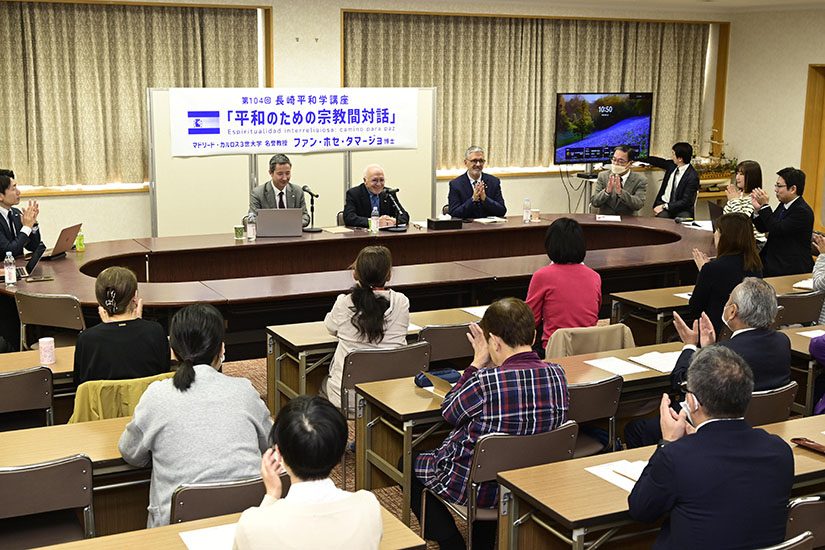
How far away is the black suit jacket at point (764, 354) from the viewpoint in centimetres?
380

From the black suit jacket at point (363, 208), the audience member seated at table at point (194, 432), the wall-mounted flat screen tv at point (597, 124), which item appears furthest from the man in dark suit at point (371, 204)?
the audience member seated at table at point (194, 432)

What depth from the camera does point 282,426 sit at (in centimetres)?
227

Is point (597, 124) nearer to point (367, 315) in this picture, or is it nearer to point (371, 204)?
point (371, 204)

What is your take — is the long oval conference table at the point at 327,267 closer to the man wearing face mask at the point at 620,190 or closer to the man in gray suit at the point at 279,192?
the man wearing face mask at the point at 620,190

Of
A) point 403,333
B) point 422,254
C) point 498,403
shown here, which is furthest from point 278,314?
point 498,403

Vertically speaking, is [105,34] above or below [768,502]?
above

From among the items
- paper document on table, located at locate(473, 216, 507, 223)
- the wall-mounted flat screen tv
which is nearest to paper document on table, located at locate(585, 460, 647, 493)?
paper document on table, located at locate(473, 216, 507, 223)

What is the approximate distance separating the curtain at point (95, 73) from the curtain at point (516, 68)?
1.54 metres

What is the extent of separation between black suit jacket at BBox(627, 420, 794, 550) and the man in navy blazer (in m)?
5.89

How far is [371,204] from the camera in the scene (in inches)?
318

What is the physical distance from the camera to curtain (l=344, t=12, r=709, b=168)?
34.7ft

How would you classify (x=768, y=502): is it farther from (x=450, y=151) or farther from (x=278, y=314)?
(x=450, y=151)

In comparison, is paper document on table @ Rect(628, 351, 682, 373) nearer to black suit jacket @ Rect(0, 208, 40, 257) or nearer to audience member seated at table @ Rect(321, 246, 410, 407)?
audience member seated at table @ Rect(321, 246, 410, 407)

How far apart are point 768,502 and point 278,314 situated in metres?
3.71
